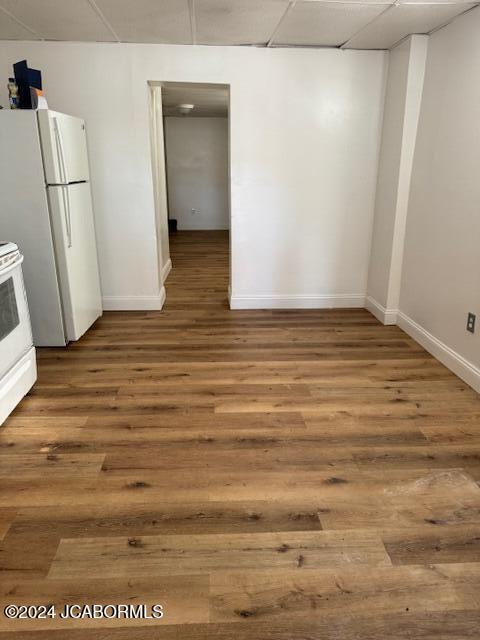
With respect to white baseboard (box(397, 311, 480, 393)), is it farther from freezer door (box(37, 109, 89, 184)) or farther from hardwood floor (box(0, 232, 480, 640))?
freezer door (box(37, 109, 89, 184))

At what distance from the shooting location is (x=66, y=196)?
329 centimetres

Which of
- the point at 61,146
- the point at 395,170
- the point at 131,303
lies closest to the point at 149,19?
the point at 61,146

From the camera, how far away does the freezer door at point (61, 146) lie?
3027 mm

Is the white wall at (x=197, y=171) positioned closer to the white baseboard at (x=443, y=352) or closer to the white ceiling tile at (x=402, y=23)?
the white ceiling tile at (x=402, y=23)

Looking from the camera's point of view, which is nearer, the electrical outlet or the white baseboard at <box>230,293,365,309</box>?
the electrical outlet

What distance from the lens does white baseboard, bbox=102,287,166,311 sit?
4457 mm

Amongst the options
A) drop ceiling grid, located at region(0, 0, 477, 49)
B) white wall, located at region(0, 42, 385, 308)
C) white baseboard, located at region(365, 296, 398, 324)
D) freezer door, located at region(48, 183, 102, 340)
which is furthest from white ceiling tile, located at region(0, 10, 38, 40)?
white baseboard, located at region(365, 296, 398, 324)

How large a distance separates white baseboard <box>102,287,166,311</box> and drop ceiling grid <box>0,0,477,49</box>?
2.30m

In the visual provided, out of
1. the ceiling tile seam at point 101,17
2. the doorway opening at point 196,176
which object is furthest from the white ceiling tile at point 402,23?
the doorway opening at point 196,176

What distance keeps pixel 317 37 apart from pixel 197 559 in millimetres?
3878

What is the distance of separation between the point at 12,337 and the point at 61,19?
7.88 feet

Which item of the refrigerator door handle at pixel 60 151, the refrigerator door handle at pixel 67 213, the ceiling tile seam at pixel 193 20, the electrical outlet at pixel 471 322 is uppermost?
the ceiling tile seam at pixel 193 20

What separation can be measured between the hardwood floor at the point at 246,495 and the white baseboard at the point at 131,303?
3.53 feet

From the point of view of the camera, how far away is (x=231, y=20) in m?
3.17
